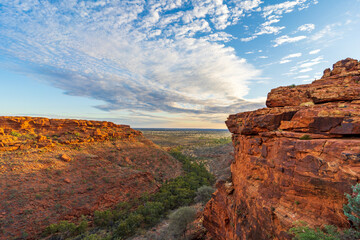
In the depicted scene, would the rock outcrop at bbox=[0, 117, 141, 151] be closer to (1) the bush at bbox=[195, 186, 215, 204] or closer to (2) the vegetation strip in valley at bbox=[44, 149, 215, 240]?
(2) the vegetation strip in valley at bbox=[44, 149, 215, 240]

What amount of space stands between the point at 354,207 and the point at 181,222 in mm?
16735

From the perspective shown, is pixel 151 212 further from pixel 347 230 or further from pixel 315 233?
pixel 347 230

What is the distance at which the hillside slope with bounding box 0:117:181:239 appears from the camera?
17.3 meters

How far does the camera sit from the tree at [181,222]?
16.7m

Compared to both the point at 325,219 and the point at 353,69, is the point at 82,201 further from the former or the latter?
the point at 353,69

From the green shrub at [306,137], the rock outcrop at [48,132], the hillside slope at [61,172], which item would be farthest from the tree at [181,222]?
the rock outcrop at [48,132]

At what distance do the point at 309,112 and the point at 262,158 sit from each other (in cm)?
409

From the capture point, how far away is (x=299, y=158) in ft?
24.4

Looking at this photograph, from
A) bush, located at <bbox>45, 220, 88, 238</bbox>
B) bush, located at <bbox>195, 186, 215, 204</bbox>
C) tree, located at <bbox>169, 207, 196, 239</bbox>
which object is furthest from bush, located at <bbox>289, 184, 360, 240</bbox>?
bush, located at <bbox>45, 220, 88, 238</bbox>

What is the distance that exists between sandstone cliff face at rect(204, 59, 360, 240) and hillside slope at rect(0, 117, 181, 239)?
66.7 feet

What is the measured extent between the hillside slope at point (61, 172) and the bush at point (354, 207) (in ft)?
86.6

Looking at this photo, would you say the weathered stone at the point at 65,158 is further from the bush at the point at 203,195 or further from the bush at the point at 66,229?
the bush at the point at 203,195

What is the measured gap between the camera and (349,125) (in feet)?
21.7

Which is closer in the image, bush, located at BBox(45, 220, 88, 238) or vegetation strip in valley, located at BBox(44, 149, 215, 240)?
bush, located at BBox(45, 220, 88, 238)
